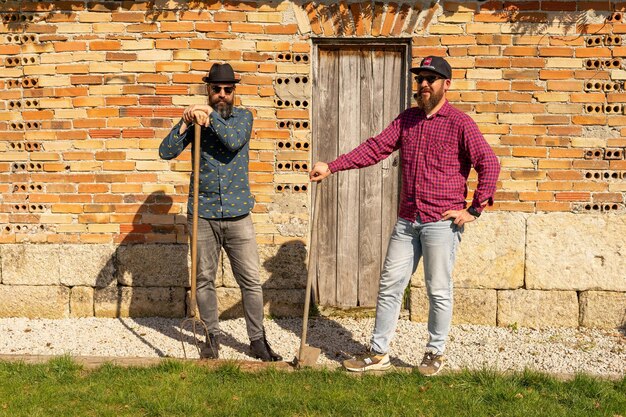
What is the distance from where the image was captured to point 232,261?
501cm

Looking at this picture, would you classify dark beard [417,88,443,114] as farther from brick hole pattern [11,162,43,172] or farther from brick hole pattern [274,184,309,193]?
brick hole pattern [11,162,43,172]

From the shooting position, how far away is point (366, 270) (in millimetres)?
6387

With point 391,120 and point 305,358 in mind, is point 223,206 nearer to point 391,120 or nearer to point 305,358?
point 305,358

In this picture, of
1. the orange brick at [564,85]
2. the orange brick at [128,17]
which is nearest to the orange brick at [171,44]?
the orange brick at [128,17]

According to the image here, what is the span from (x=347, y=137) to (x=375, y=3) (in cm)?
125

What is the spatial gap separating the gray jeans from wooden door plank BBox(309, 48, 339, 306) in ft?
4.14

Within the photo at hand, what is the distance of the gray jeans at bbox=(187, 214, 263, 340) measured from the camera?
491cm

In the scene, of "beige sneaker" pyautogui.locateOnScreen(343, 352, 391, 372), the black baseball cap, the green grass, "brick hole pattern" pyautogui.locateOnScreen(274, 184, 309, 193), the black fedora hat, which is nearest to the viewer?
the green grass

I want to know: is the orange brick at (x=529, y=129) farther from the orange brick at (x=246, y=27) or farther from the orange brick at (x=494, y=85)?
the orange brick at (x=246, y=27)

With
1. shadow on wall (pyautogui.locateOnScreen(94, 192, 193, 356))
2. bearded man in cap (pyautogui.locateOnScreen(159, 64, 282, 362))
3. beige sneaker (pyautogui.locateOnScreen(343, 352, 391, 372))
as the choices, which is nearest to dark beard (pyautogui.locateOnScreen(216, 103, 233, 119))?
bearded man in cap (pyautogui.locateOnScreen(159, 64, 282, 362))

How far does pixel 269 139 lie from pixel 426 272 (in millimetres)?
2264

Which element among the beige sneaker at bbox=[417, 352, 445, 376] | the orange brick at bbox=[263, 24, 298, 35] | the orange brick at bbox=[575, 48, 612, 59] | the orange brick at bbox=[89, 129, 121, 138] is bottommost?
the beige sneaker at bbox=[417, 352, 445, 376]

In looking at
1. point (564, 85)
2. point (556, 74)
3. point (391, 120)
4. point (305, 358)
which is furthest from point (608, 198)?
point (305, 358)

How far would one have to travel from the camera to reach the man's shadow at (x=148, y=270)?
6164 millimetres
